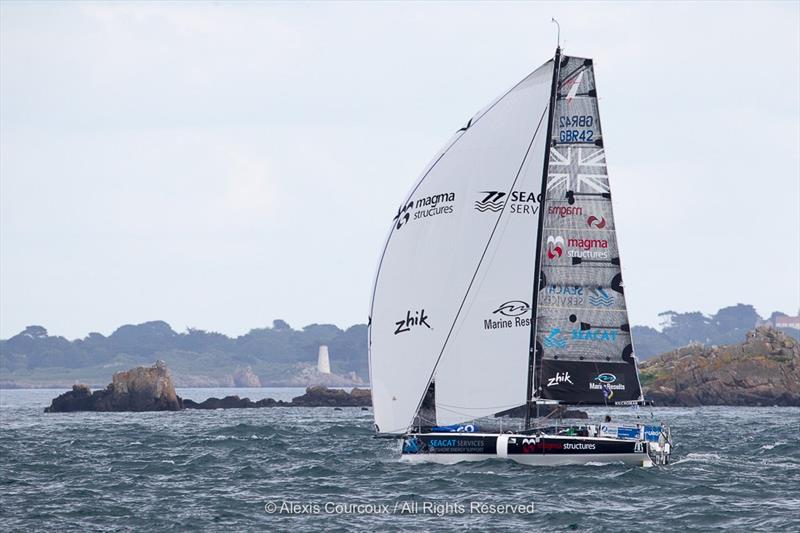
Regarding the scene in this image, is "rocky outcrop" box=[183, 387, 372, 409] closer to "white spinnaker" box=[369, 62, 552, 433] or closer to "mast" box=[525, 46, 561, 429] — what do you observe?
"white spinnaker" box=[369, 62, 552, 433]

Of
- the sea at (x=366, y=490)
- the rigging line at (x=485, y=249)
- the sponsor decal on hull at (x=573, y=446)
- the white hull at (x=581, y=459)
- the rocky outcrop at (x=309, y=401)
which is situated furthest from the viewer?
the rocky outcrop at (x=309, y=401)

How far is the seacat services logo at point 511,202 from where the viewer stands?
36781mm

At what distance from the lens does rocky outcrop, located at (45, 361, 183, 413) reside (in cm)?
8938

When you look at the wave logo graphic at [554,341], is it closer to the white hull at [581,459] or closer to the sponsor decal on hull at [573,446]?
the sponsor decal on hull at [573,446]

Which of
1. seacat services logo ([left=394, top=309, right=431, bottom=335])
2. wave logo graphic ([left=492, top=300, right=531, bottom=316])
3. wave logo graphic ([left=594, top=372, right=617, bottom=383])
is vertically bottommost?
wave logo graphic ([left=594, top=372, right=617, bottom=383])

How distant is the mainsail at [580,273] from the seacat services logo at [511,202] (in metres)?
0.47

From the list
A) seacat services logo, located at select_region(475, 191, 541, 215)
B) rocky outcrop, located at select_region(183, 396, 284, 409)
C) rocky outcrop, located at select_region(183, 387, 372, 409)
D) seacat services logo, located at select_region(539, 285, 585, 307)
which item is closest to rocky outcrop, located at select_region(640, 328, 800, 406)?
rocky outcrop, located at select_region(183, 387, 372, 409)

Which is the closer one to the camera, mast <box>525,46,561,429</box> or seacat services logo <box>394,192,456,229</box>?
mast <box>525,46,561,429</box>

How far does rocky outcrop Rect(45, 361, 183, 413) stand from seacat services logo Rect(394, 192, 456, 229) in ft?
183

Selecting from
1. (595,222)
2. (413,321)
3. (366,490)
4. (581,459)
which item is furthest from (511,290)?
(366,490)

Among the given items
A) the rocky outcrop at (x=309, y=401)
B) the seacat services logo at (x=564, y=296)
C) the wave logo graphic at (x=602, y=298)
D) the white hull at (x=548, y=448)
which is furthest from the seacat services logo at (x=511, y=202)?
the rocky outcrop at (x=309, y=401)

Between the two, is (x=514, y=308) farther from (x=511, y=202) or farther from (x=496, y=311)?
(x=511, y=202)

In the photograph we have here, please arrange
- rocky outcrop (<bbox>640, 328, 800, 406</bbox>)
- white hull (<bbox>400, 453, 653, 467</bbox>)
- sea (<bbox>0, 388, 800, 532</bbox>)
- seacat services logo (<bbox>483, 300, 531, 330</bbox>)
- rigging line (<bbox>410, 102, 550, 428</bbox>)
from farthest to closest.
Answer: rocky outcrop (<bbox>640, 328, 800, 406</bbox>) → rigging line (<bbox>410, 102, 550, 428</bbox>) → seacat services logo (<bbox>483, 300, 531, 330</bbox>) → white hull (<bbox>400, 453, 653, 467</bbox>) → sea (<bbox>0, 388, 800, 532</bbox>)

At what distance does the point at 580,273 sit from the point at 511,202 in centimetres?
299
